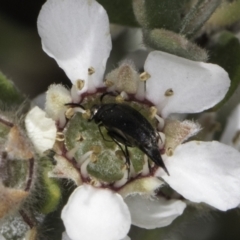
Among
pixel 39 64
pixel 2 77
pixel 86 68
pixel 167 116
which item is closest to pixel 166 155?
pixel 167 116

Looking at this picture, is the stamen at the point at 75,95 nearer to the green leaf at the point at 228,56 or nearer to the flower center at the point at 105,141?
the flower center at the point at 105,141

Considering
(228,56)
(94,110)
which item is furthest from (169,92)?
(228,56)

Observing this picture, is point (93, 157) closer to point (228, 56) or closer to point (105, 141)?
point (105, 141)

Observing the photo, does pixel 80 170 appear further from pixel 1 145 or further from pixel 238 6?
pixel 238 6

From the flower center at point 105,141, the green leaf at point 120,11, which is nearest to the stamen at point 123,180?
the flower center at point 105,141

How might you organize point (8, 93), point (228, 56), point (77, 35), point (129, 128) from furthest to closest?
point (228, 56)
point (8, 93)
point (77, 35)
point (129, 128)

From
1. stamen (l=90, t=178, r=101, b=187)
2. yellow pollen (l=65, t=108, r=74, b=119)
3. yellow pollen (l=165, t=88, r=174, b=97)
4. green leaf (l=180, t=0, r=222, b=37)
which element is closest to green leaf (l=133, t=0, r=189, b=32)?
green leaf (l=180, t=0, r=222, b=37)
